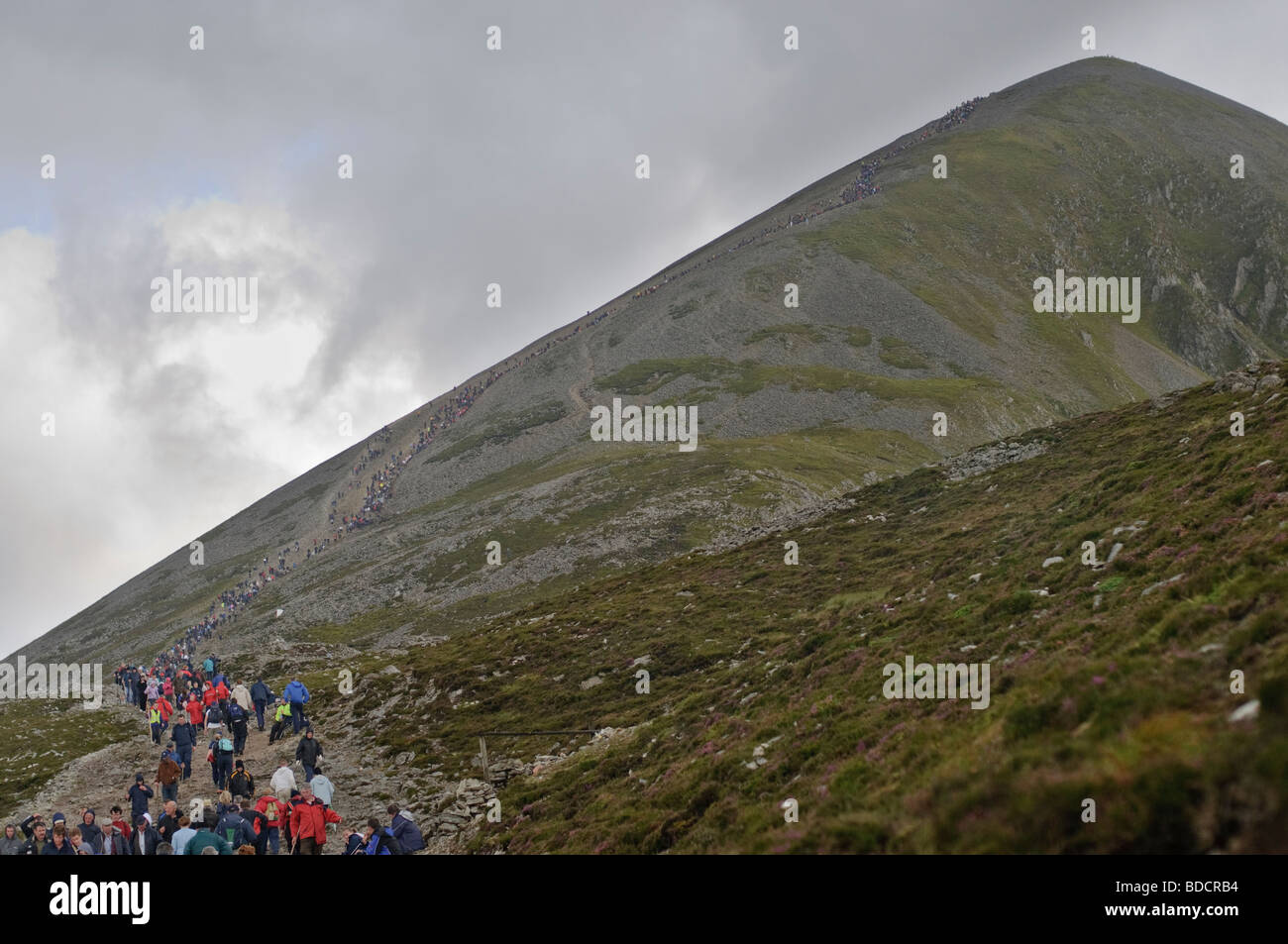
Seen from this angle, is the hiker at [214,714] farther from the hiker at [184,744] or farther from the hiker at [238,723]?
the hiker at [184,744]

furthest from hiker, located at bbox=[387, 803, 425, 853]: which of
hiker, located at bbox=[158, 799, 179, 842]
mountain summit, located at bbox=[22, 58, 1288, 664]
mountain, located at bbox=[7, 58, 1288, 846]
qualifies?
mountain summit, located at bbox=[22, 58, 1288, 664]

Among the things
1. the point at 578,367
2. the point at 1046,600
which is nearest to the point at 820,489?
the point at 1046,600

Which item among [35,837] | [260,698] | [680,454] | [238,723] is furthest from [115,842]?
[680,454]

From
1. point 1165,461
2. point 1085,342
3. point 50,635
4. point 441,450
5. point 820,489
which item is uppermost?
point 1085,342

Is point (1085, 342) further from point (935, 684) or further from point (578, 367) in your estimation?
point (935, 684)

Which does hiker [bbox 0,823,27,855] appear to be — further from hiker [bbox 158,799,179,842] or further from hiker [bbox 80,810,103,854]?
hiker [bbox 158,799,179,842]

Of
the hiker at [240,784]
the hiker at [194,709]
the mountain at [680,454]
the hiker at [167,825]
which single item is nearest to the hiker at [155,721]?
the hiker at [194,709]

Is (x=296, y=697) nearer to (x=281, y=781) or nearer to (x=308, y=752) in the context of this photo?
(x=308, y=752)
